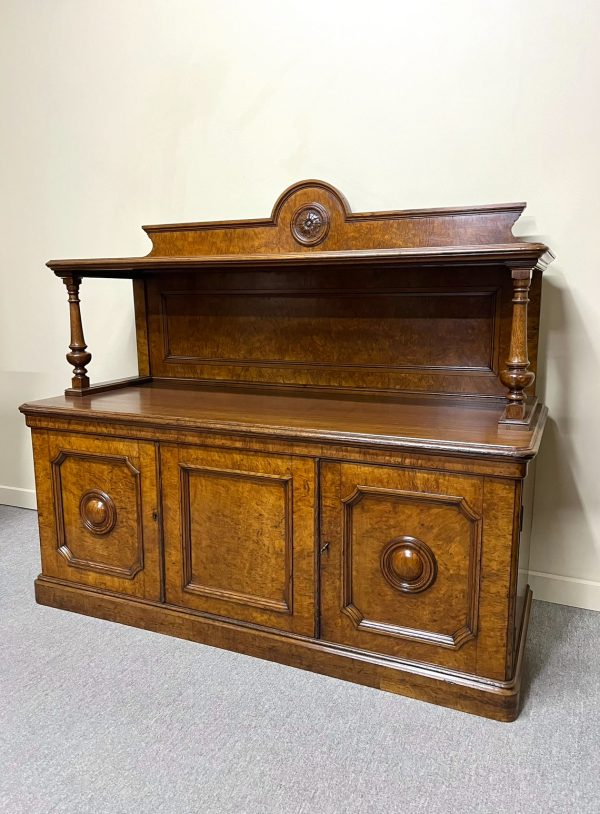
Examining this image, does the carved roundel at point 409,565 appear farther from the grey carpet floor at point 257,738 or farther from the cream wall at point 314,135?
the cream wall at point 314,135

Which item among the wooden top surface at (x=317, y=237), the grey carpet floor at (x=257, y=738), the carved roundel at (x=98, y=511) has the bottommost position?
the grey carpet floor at (x=257, y=738)

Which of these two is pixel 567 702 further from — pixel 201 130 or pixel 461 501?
pixel 201 130

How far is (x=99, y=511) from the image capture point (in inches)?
77.9

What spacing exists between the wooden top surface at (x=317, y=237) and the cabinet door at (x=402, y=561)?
0.58 metres

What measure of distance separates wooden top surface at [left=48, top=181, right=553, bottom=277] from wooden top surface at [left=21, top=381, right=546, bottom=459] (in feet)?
1.41

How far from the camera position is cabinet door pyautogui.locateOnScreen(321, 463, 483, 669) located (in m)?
1.54

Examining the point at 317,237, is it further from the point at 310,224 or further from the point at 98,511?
the point at 98,511

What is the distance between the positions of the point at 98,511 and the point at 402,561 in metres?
0.98

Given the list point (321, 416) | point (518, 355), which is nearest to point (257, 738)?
point (321, 416)

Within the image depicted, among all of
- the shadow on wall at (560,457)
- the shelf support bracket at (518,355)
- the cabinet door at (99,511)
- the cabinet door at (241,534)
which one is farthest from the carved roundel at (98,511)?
the shadow on wall at (560,457)

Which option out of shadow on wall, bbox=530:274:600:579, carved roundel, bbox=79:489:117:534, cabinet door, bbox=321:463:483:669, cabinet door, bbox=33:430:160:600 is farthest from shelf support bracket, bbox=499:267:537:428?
carved roundel, bbox=79:489:117:534

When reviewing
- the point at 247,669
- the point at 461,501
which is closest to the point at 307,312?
the point at 461,501

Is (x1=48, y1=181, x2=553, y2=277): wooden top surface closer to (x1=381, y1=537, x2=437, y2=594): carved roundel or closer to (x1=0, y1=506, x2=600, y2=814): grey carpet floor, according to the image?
(x1=381, y1=537, x2=437, y2=594): carved roundel

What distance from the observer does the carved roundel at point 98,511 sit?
1972 mm
